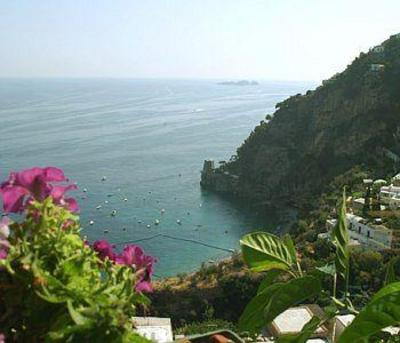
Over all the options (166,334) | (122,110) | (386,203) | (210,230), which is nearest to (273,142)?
(210,230)

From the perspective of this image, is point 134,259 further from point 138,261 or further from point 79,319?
point 79,319

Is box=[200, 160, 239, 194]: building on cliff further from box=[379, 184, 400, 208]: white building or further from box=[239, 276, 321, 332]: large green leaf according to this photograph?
box=[239, 276, 321, 332]: large green leaf

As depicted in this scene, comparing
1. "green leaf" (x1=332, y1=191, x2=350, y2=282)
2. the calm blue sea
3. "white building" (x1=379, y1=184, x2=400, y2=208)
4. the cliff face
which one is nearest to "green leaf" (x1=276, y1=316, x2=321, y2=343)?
"green leaf" (x1=332, y1=191, x2=350, y2=282)

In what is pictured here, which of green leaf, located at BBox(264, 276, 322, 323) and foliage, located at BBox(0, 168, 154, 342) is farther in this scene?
green leaf, located at BBox(264, 276, 322, 323)

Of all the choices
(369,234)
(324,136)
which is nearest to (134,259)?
(369,234)

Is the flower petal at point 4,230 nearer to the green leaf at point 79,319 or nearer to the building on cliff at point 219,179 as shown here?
the green leaf at point 79,319

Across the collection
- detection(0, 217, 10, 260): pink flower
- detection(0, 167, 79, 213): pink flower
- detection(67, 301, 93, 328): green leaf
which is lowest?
detection(67, 301, 93, 328): green leaf

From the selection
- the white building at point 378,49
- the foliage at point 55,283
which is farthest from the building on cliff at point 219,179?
the foliage at point 55,283
